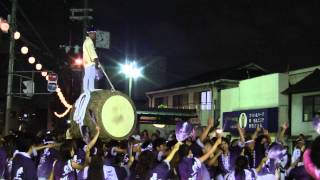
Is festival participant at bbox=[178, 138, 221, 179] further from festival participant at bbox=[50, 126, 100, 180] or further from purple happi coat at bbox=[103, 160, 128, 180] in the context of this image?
festival participant at bbox=[50, 126, 100, 180]

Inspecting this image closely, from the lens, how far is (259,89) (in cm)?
3088

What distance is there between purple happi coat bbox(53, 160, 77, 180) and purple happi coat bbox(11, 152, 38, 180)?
0.86 m

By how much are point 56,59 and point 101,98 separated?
20.8m

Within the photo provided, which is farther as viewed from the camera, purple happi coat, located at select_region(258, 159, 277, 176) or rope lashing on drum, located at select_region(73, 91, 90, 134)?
rope lashing on drum, located at select_region(73, 91, 90, 134)

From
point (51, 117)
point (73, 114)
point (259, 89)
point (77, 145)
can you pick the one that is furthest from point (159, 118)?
point (77, 145)

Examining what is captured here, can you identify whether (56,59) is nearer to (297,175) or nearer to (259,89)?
(259,89)

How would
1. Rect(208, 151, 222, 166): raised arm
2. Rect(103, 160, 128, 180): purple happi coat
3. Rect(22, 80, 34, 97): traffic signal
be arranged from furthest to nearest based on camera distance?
Rect(22, 80, 34, 97): traffic signal
Rect(208, 151, 222, 166): raised arm
Rect(103, 160, 128, 180): purple happi coat

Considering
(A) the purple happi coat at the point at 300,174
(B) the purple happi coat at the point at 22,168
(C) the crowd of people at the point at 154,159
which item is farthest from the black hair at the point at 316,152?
(B) the purple happi coat at the point at 22,168

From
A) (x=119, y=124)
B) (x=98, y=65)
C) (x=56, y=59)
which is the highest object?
(x=56, y=59)

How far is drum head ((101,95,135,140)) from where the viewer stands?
10.0 m

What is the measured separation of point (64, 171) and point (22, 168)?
981mm

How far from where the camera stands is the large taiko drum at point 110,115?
9922 millimetres

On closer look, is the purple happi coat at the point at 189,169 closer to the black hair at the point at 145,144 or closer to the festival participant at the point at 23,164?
the festival participant at the point at 23,164

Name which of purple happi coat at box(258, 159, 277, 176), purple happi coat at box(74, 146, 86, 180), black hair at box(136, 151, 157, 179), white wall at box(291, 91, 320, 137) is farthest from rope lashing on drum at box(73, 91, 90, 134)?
white wall at box(291, 91, 320, 137)
